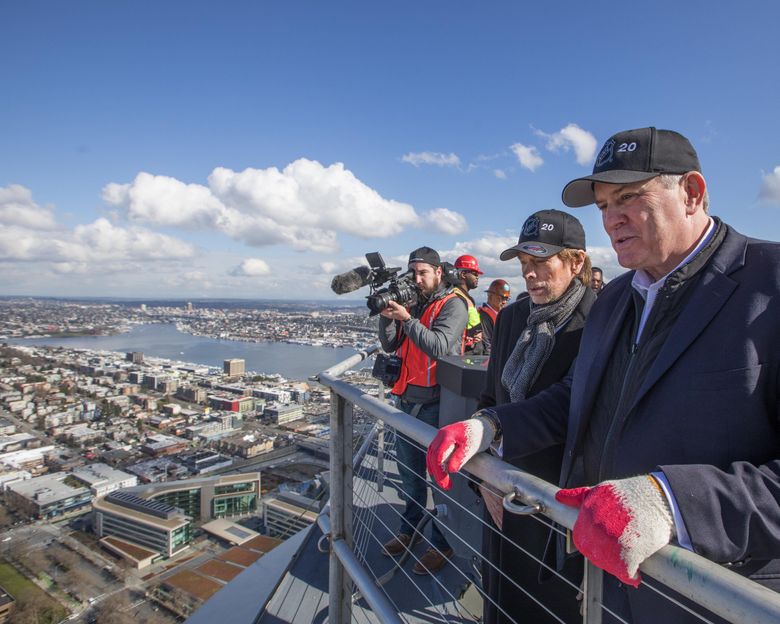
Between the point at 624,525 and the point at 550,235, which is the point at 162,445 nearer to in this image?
the point at 550,235

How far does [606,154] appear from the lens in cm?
98

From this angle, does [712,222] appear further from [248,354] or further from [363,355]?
[248,354]

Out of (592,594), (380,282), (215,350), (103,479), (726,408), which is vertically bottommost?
(215,350)

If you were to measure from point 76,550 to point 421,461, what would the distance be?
629 centimetres

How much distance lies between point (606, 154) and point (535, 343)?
0.65 metres

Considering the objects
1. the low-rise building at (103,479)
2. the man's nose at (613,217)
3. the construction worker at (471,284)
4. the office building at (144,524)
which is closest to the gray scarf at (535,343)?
the man's nose at (613,217)

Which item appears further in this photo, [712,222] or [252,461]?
[252,461]

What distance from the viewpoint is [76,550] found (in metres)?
6.12

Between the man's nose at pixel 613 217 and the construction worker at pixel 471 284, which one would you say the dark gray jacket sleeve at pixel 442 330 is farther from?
the man's nose at pixel 613 217

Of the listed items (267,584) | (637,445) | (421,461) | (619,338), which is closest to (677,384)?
(637,445)

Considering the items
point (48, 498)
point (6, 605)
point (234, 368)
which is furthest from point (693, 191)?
point (234, 368)

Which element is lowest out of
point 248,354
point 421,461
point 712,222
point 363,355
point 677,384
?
point 248,354

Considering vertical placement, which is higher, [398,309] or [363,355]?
[398,309]

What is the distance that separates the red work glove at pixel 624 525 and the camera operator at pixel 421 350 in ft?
5.44
